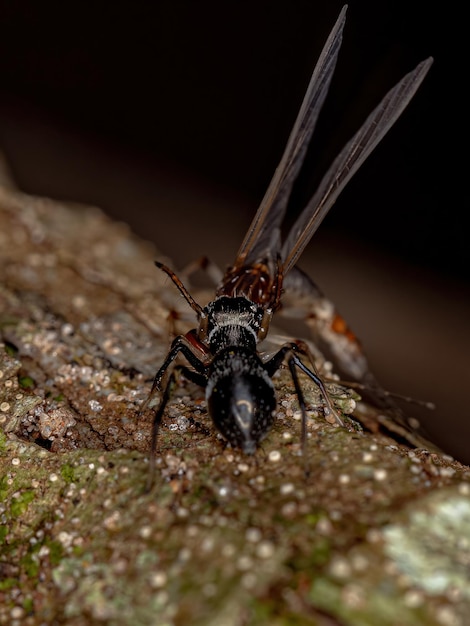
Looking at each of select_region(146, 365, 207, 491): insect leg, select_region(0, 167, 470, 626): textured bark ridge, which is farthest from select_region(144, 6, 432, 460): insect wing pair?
select_region(0, 167, 470, 626): textured bark ridge

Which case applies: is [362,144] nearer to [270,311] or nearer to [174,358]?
[270,311]

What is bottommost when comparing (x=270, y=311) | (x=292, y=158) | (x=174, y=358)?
(x=174, y=358)

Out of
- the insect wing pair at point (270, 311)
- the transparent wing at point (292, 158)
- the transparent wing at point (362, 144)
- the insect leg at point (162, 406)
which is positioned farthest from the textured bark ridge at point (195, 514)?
the transparent wing at point (292, 158)

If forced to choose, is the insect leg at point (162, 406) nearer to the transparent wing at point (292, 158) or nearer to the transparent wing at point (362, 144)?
the transparent wing at point (362, 144)

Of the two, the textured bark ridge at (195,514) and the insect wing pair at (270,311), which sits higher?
the insect wing pair at (270,311)

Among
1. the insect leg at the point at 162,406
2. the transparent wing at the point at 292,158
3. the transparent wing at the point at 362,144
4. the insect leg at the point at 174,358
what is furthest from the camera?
the transparent wing at the point at 292,158

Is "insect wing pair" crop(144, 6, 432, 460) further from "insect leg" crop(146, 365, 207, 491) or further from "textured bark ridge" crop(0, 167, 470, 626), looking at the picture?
"textured bark ridge" crop(0, 167, 470, 626)

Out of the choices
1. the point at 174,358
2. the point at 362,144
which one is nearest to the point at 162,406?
the point at 174,358
